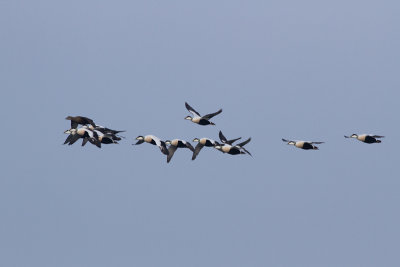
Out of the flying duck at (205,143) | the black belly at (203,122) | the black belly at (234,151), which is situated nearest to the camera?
the black belly at (234,151)

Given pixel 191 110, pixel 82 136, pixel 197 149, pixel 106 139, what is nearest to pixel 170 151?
pixel 197 149

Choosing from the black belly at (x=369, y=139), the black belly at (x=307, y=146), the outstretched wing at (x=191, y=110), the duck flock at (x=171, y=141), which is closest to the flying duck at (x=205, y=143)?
the duck flock at (x=171, y=141)

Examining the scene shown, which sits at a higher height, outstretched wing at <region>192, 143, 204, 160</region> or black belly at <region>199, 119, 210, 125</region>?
black belly at <region>199, 119, 210, 125</region>

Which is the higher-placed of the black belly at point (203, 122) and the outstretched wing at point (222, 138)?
the black belly at point (203, 122)

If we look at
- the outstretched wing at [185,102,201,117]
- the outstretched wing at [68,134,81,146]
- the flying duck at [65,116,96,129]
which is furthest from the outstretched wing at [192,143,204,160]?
the outstretched wing at [68,134,81,146]

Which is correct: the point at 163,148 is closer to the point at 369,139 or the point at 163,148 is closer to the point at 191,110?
the point at 191,110

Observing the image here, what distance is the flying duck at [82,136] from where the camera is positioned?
76.7 meters

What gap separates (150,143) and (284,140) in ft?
40.8

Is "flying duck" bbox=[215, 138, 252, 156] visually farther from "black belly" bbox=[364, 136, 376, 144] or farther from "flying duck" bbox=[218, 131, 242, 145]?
"black belly" bbox=[364, 136, 376, 144]

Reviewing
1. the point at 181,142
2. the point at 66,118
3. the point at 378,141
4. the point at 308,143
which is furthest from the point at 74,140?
the point at 378,141

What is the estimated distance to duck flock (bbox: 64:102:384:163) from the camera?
254 feet

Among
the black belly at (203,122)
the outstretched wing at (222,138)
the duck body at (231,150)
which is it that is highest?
the black belly at (203,122)

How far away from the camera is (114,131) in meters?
80.4

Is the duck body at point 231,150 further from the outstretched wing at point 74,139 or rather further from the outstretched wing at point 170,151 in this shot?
the outstretched wing at point 74,139
